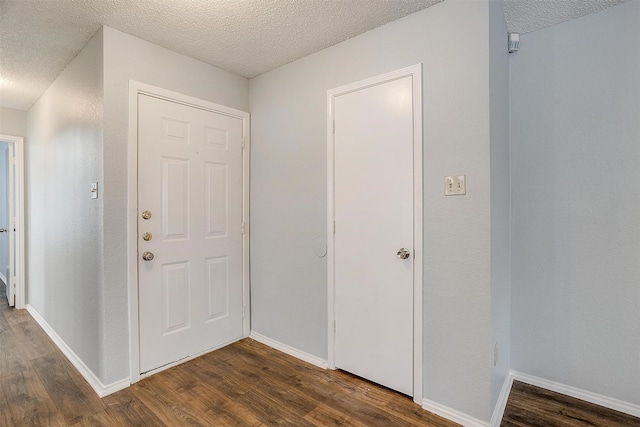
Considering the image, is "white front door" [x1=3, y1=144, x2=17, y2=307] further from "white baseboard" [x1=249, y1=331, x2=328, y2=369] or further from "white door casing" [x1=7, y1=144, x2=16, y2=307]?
"white baseboard" [x1=249, y1=331, x2=328, y2=369]

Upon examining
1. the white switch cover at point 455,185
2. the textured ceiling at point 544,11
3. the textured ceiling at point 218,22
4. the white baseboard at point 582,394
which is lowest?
the white baseboard at point 582,394

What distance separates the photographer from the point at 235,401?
195cm

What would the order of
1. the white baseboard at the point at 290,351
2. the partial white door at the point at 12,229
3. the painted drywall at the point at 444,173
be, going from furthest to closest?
the partial white door at the point at 12,229, the white baseboard at the point at 290,351, the painted drywall at the point at 444,173

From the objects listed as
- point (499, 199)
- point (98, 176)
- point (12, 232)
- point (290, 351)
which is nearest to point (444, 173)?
point (499, 199)

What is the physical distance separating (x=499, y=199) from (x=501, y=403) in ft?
4.02

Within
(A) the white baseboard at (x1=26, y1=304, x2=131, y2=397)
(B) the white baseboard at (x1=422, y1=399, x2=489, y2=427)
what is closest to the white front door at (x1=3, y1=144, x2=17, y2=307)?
(A) the white baseboard at (x1=26, y1=304, x2=131, y2=397)

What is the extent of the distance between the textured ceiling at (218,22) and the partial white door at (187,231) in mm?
486

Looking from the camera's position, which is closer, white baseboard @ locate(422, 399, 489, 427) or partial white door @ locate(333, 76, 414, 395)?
white baseboard @ locate(422, 399, 489, 427)

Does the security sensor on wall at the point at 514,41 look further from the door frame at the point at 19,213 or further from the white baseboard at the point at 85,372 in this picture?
the door frame at the point at 19,213

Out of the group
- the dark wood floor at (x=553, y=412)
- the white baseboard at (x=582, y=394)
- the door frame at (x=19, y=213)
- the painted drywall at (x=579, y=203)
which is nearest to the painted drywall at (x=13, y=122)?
the door frame at (x=19, y=213)

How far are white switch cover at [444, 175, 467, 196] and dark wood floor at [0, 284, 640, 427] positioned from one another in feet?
4.23

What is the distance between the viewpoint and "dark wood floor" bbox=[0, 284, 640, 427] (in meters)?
1.78

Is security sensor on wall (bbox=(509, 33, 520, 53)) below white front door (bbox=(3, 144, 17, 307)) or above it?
above

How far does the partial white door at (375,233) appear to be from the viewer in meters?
1.95
